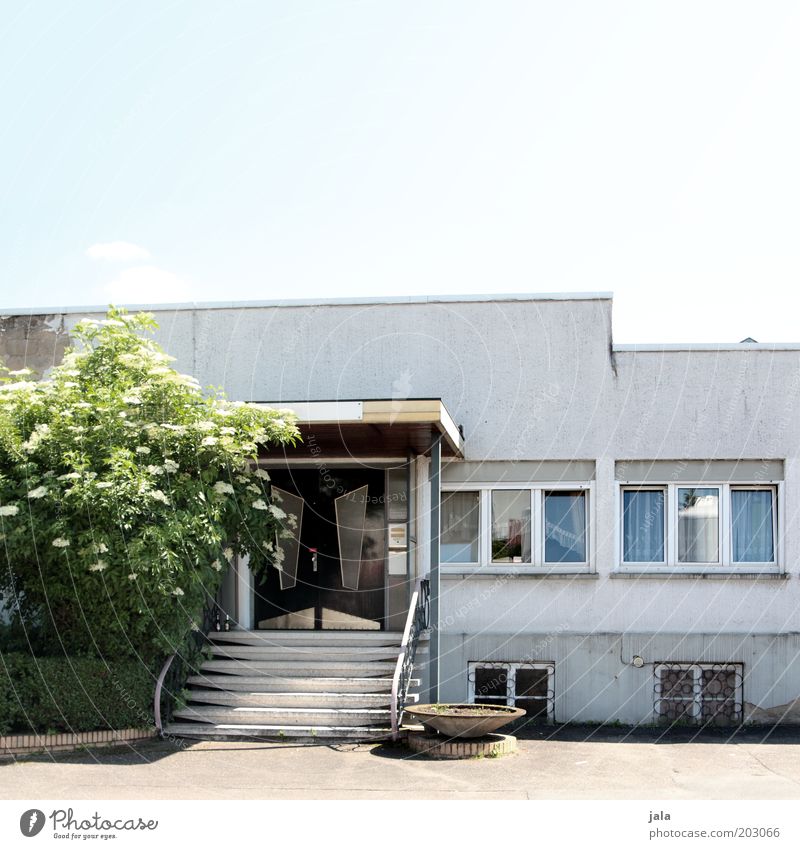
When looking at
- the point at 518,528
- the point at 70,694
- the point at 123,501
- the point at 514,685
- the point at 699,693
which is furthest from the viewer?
the point at 518,528

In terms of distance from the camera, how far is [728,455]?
1352cm

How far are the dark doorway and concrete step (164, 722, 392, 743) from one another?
2.70 m

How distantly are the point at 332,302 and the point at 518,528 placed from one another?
382 cm

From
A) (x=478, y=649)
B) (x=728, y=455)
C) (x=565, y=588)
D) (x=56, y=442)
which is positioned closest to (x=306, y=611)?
(x=478, y=649)

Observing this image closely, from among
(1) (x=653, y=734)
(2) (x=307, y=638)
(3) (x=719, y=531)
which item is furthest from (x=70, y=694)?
(3) (x=719, y=531)

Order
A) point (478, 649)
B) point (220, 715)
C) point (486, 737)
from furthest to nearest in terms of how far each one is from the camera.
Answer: point (478, 649)
point (220, 715)
point (486, 737)

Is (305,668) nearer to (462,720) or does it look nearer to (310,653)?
(310,653)

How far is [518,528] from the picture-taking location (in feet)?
45.3

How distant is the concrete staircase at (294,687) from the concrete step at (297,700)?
1 cm

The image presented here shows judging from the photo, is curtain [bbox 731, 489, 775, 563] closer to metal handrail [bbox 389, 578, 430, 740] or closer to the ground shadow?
the ground shadow

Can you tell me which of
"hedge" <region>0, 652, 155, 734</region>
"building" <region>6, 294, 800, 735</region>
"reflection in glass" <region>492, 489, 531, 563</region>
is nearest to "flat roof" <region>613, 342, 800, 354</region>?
"building" <region>6, 294, 800, 735</region>

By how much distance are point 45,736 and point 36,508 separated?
231cm

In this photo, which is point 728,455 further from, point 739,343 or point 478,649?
point 478,649

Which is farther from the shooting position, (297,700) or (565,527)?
(565,527)
